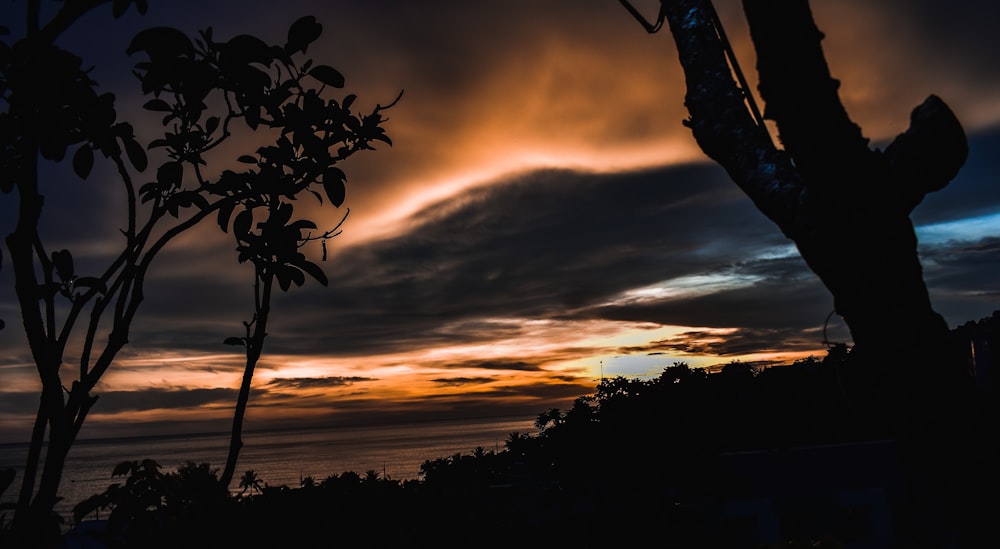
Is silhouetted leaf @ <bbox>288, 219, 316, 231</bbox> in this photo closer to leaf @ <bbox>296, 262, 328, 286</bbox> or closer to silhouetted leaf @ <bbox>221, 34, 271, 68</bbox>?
leaf @ <bbox>296, 262, 328, 286</bbox>

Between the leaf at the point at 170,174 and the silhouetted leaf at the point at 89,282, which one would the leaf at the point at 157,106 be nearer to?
the leaf at the point at 170,174

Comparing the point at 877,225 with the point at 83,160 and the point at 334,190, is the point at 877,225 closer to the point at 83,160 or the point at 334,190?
the point at 334,190

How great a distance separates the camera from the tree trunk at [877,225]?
2041 millimetres

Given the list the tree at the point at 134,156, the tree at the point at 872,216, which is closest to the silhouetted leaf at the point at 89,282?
the tree at the point at 134,156

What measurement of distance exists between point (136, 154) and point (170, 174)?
0.17m

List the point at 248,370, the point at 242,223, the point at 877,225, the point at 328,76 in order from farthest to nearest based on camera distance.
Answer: the point at 328,76 < the point at 242,223 < the point at 248,370 < the point at 877,225

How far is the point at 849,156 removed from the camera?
6.93 ft

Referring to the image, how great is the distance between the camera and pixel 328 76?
10.5 feet

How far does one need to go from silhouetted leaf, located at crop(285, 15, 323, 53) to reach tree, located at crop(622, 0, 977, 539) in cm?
167

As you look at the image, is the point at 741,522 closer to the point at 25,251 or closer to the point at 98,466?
the point at 25,251

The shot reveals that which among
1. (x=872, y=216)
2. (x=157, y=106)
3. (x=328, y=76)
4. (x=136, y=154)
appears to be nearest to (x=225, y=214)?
(x=136, y=154)

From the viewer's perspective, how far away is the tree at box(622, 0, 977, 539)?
6.70ft

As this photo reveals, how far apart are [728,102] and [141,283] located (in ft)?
6.71

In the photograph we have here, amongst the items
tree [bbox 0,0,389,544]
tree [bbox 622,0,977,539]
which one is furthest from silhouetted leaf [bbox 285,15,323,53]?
tree [bbox 622,0,977,539]
